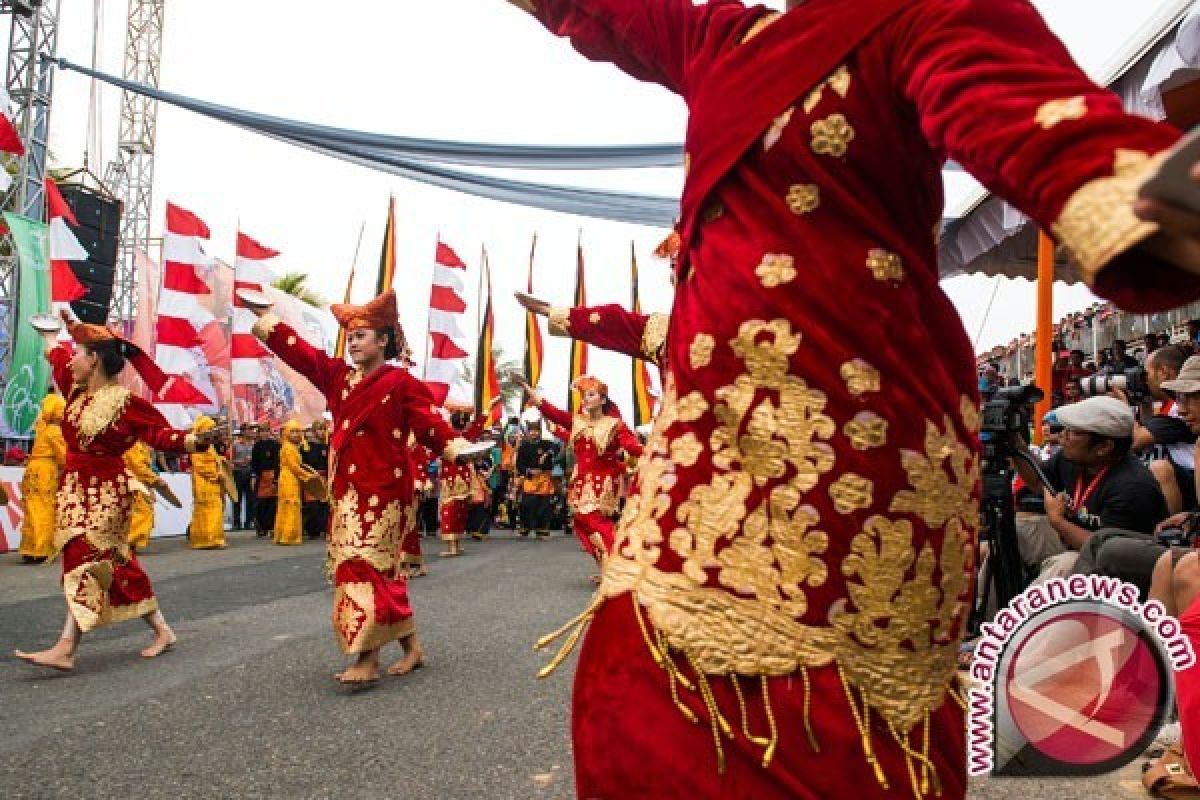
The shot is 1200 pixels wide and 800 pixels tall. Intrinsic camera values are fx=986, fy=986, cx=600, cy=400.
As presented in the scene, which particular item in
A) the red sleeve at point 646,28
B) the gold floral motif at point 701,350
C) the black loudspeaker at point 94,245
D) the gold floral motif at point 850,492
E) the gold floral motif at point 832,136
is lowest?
the gold floral motif at point 850,492

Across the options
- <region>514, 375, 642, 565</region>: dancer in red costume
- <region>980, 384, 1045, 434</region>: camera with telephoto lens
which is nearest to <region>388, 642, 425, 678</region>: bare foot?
Answer: <region>980, 384, 1045, 434</region>: camera with telephoto lens

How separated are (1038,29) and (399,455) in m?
4.39

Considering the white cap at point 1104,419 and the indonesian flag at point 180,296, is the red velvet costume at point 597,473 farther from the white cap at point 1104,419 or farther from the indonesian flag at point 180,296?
the white cap at point 1104,419

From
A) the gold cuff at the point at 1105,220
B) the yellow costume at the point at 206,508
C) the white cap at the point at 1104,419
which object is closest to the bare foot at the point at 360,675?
the white cap at the point at 1104,419

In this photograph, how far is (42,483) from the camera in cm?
1094

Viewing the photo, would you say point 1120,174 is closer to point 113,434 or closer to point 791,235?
point 791,235

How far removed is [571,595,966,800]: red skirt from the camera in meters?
1.27

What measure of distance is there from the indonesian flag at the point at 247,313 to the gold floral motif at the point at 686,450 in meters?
11.9

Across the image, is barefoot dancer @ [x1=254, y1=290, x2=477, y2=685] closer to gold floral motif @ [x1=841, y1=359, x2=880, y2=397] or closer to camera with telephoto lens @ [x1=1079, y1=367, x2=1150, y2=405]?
gold floral motif @ [x1=841, y1=359, x2=880, y2=397]

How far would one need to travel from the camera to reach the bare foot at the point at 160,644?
5633 mm

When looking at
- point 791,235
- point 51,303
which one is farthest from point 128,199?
point 791,235

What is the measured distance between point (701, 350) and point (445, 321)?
42.2ft

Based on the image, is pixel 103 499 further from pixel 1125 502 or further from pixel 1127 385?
pixel 1127 385

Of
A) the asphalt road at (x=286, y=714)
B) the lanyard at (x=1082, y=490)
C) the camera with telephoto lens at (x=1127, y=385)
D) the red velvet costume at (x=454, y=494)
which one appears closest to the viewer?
the asphalt road at (x=286, y=714)
